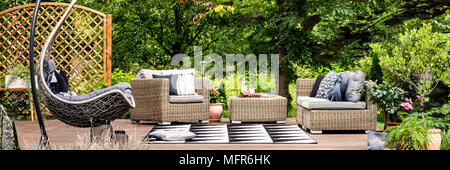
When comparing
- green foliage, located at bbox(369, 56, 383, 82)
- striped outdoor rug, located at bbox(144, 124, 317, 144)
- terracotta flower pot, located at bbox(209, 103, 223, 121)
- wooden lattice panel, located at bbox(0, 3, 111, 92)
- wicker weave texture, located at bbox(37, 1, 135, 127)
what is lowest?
striped outdoor rug, located at bbox(144, 124, 317, 144)

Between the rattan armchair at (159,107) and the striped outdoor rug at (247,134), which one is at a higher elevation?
the rattan armchair at (159,107)

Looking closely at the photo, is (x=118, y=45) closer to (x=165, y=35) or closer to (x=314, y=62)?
(x=165, y=35)

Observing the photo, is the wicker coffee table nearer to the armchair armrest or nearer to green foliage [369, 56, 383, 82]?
the armchair armrest

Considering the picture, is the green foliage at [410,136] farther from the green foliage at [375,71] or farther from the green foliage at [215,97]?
Answer: the green foliage at [215,97]

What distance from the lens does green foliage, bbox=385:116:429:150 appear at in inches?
98.7

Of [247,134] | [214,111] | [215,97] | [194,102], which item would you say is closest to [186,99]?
[194,102]

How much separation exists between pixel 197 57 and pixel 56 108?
5563mm

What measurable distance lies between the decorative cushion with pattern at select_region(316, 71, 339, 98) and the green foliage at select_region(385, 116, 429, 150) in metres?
1.53

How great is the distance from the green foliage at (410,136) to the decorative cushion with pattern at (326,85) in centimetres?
153

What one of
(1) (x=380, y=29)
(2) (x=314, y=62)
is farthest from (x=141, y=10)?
(1) (x=380, y=29)

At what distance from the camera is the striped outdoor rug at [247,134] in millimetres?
3419

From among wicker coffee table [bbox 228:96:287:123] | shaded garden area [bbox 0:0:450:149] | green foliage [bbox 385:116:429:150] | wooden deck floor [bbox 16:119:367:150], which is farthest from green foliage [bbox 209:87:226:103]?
green foliage [bbox 385:116:429:150]

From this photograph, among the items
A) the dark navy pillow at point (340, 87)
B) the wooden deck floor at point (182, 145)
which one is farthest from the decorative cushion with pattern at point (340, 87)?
the wooden deck floor at point (182, 145)

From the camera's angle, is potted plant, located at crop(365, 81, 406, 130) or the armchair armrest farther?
the armchair armrest
